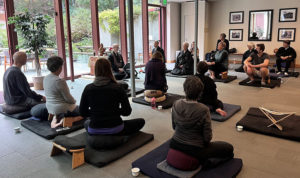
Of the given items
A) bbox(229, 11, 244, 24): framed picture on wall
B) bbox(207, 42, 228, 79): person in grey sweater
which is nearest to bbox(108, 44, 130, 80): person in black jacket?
bbox(207, 42, 228, 79): person in grey sweater

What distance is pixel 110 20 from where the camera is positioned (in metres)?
9.66

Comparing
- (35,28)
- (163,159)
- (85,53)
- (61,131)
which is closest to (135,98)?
(61,131)

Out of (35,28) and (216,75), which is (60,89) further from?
(216,75)

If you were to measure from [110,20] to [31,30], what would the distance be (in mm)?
3809

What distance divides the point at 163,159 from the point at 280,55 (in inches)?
292

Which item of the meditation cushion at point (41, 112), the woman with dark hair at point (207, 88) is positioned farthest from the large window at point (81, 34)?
the woman with dark hair at point (207, 88)

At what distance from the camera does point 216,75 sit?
7.84 metres

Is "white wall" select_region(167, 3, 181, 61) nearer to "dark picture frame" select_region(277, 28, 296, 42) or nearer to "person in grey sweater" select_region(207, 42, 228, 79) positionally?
"dark picture frame" select_region(277, 28, 296, 42)

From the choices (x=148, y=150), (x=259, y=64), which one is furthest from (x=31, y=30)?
(x=259, y=64)

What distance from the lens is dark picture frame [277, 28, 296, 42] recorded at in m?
9.95

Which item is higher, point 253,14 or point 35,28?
point 253,14

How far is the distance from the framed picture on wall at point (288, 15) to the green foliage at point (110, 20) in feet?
20.9

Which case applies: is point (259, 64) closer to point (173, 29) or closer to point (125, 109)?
point (125, 109)

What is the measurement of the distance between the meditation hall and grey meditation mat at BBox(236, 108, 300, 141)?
1 cm
